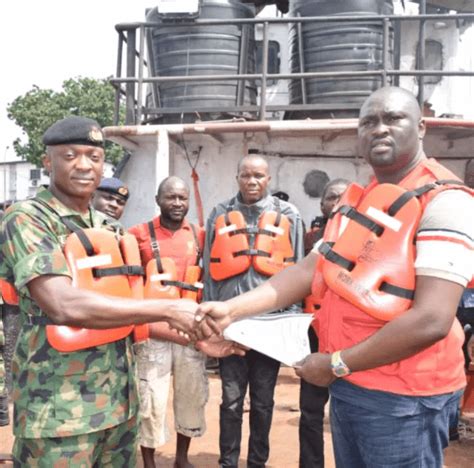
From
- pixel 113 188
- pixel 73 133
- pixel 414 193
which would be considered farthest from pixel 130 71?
pixel 414 193

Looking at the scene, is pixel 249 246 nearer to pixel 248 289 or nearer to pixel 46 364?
pixel 248 289

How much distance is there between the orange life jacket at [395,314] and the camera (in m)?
2.03

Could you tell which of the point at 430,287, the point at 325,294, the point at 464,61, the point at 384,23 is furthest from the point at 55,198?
the point at 464,61

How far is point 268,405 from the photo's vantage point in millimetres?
4188

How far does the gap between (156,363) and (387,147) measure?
2.72m

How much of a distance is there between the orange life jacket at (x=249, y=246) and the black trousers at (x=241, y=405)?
65cm

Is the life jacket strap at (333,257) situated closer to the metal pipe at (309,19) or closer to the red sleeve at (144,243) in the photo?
the red sleeve at (144,243)

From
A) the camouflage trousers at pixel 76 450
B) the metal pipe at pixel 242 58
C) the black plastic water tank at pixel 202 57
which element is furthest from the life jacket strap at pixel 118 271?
the metal pipe at pixel 242 58

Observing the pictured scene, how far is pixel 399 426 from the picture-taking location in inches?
81.7

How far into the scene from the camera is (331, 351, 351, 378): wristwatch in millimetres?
2076

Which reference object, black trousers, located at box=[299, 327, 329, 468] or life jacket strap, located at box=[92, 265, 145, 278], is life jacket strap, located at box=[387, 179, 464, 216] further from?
black trousers, located at box=[299, 327, 329, 468]

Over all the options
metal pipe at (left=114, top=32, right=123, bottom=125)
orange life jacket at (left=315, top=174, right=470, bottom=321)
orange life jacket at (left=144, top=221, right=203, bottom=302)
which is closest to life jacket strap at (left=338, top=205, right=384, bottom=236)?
orange life jacket at (left=315, top=174, right=470, bottom=321)

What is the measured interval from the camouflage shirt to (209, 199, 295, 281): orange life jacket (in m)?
1.99

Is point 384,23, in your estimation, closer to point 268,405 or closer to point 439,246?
point 268,405
